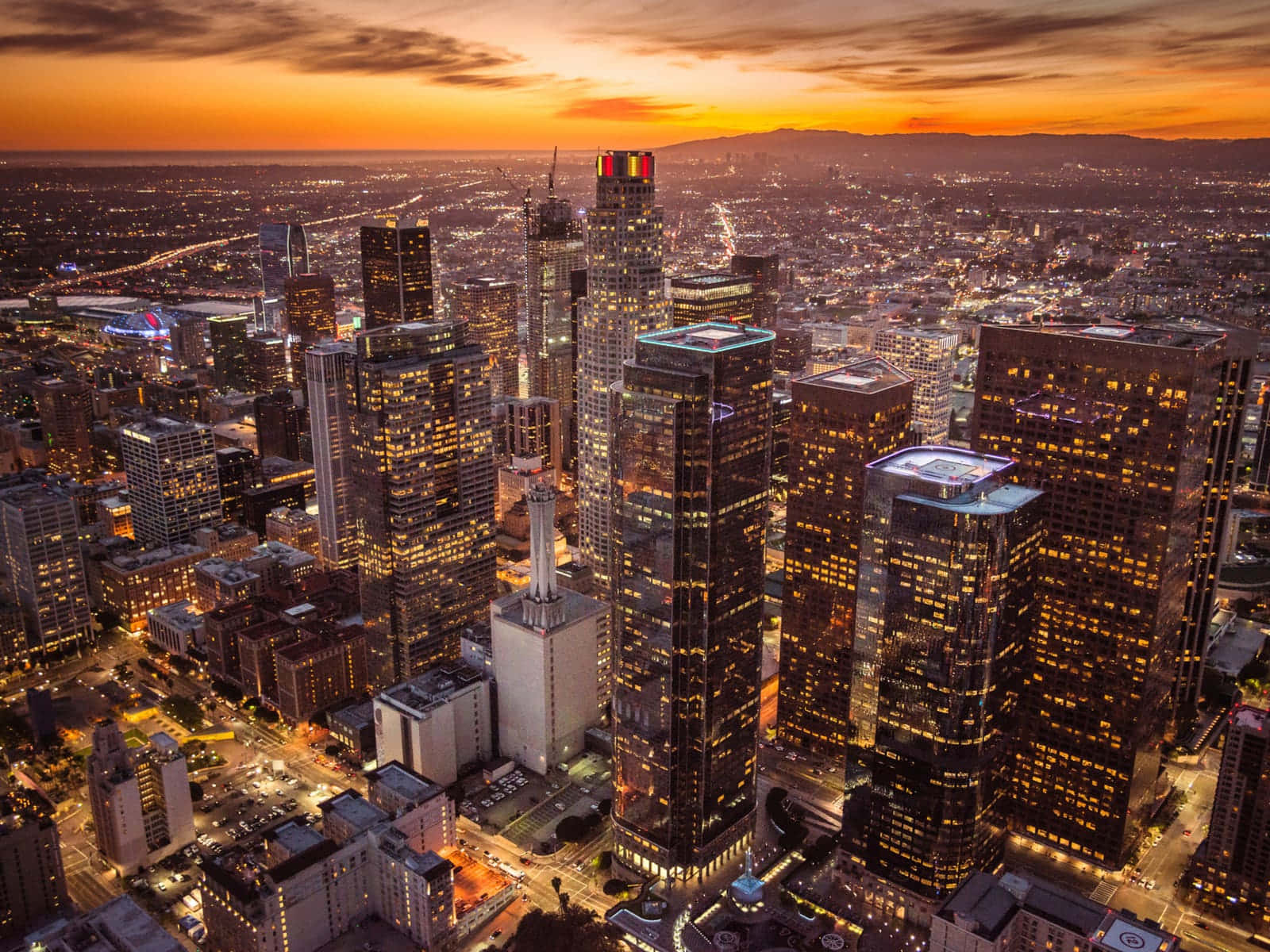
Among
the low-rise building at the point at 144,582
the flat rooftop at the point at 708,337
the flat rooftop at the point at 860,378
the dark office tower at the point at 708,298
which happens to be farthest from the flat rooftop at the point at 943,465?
the low-rise building at the point at 144,582

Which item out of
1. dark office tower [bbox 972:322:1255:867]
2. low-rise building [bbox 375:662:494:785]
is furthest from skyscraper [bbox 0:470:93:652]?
dark office tower [bbox 972:322:1255:867]

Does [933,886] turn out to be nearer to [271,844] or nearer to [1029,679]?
[1029,679]

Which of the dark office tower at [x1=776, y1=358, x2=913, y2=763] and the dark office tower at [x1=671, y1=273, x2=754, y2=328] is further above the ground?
the dark office tower at [x1=671, y1=273, x2=754, y2=328]

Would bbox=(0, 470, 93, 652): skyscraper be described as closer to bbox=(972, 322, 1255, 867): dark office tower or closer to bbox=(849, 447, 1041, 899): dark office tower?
bbox=(849, 447, 1041, 899): dark office tower

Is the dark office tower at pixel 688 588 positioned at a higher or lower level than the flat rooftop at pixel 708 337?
lower

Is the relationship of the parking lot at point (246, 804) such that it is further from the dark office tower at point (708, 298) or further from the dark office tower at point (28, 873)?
the dark office tower at point (708, 298)

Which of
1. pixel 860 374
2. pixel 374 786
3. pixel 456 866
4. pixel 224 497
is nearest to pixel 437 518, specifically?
pixel 374 786

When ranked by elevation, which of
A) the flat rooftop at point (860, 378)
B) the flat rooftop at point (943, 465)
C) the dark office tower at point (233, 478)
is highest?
the flat rooftop at point (860, 378)
